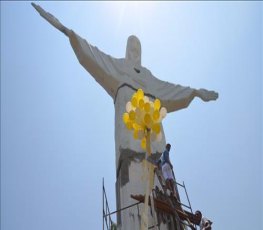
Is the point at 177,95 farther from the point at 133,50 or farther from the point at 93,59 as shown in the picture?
the point at 93,59

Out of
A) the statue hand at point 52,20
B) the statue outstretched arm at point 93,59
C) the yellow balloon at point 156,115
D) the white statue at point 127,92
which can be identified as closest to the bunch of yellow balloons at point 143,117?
the yellow balloon at point 156,115

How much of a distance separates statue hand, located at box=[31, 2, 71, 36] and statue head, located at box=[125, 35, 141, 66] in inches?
83.4

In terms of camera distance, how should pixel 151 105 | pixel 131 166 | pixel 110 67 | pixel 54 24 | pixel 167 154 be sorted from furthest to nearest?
1. pixel 110 67
2. pixel 54 24
3. pixel 131 166
4. pixel 167 154
5. pixel 151 105

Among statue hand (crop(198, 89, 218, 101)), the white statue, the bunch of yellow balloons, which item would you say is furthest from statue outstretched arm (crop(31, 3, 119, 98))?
the bunch of yellow balloons

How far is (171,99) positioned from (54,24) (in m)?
3.36

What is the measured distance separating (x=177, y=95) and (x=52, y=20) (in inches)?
142

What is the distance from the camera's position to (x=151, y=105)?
239 inches

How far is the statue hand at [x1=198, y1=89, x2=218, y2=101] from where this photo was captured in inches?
455

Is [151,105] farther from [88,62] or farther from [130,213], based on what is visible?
[88,62]

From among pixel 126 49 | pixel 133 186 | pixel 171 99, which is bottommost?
pixel 133 186

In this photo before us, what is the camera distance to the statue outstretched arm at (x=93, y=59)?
32.5ft

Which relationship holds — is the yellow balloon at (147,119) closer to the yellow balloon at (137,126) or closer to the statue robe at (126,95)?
the yellow balloon at (137,126)

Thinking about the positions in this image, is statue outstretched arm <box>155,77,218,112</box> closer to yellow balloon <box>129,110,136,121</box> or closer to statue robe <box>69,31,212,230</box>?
statue robe <box>69,31,212,230</box>

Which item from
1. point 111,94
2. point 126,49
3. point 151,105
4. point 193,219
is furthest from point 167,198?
point 126,49
